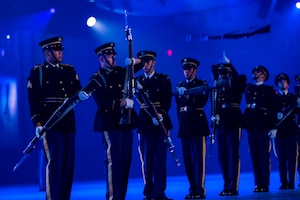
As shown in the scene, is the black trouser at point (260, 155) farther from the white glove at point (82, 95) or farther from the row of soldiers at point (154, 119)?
the white glove at point (82, 95)

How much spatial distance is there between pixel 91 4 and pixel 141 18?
4.33ft

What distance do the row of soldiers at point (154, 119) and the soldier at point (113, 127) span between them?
0.01 meters

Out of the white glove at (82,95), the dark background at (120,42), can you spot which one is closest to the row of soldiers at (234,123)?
the white glove at (82,95)

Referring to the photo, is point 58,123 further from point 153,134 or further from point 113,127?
point 153,134

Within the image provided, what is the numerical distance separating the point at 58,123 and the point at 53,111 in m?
0.16

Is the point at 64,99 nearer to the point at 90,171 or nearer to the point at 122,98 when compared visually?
the point at 122,98

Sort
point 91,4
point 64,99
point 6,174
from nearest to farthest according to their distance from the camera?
point 64,99 < point 6,174 < point 91,4

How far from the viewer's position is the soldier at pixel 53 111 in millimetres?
5781

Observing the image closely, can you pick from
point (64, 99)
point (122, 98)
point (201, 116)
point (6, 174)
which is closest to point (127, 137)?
point (122, 98)

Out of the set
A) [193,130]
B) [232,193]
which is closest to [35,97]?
[193,130]

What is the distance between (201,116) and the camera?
7762 millimetres

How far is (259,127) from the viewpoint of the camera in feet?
27.6

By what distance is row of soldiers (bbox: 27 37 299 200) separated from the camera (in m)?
5.89

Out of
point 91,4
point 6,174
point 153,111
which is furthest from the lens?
point 91,4
